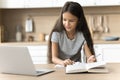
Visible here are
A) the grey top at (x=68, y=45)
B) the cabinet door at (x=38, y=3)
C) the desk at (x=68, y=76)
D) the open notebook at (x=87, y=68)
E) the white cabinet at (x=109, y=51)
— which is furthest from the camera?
the cabinet door at (x=38, y=3)

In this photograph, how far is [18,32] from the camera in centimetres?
437

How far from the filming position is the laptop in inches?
62.2

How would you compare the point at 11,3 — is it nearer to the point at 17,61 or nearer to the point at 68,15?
the point at 68,15

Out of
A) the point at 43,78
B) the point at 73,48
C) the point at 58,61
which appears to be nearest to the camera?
the point at 43,78

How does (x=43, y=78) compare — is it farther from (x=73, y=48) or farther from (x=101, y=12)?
(x=101, y=12)

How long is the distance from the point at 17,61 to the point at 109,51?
2.29m

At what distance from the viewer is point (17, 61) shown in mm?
1627

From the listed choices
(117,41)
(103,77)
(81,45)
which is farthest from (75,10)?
(117,41)

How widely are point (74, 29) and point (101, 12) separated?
74.7 inches

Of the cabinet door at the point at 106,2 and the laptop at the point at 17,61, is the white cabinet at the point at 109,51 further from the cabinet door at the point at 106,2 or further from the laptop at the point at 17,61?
the laptop at the point at 17,61

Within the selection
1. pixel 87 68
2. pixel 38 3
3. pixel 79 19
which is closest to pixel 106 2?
pixel 38 3

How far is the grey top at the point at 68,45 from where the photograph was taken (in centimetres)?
235

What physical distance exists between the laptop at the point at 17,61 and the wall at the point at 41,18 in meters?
2.65

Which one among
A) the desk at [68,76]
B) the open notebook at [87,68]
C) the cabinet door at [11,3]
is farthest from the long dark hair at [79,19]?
the cabinet door at [11,3]
